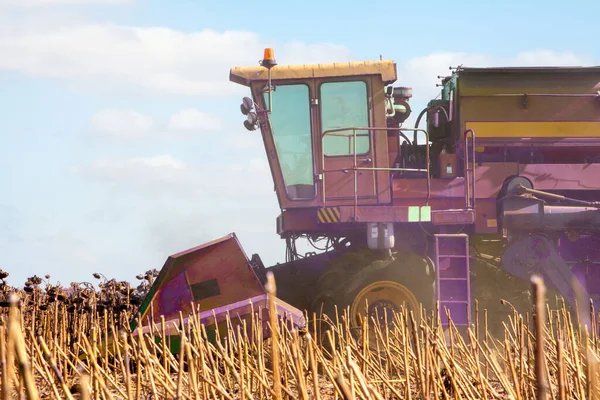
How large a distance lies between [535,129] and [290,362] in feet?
19.2

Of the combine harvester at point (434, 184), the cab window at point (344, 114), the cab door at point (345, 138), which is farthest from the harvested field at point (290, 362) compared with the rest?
the cab window at point (344, 114)

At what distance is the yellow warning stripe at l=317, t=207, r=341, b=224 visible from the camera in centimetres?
897

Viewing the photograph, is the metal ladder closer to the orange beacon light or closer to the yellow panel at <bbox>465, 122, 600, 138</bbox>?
the yellow panel at <bbox>465, 122, 600, 138</bbox>

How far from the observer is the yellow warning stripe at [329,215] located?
8.97m

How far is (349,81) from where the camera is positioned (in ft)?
30.7

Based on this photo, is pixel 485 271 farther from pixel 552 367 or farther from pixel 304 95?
pixel 552 367

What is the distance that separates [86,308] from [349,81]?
146 inches

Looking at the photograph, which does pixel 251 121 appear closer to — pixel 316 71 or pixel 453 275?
pixel 316 71

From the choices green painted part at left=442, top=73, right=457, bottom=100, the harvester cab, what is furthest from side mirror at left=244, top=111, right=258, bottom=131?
green painted part at left=442, top=73, right=457, bottom=100

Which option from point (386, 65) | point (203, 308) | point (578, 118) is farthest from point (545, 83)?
point (203, 308)

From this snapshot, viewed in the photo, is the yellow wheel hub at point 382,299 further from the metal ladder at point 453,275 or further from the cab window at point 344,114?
the cab window at point 344,114

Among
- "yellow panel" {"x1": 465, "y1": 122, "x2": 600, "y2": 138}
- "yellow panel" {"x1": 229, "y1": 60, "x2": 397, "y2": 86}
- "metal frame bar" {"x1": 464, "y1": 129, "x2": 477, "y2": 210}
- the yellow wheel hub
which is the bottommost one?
the yellow wheel hub

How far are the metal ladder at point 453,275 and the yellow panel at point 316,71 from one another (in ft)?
6.27

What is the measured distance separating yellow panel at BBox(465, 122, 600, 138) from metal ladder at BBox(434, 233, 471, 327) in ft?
4.49
